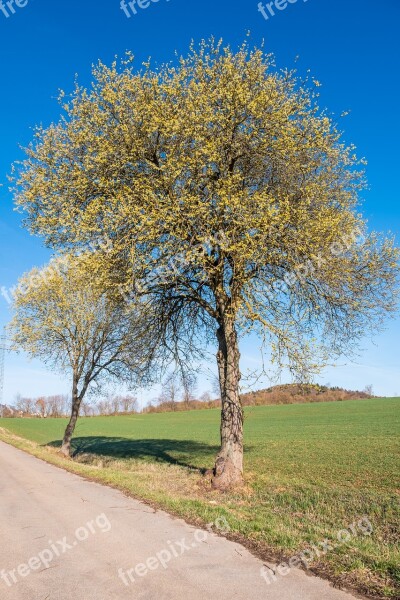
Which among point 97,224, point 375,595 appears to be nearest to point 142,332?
point 97,224

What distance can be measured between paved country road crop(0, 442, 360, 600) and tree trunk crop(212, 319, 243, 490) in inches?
178

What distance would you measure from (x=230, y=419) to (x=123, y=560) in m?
8.65

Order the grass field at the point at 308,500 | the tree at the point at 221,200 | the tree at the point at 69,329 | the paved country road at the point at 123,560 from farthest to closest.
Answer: the tree at the point at 69,329
the tree at the point at 221,200
the grass field at the point at 308,500
the paved country road at the point at 123,560

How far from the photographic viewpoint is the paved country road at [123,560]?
5.29 metres

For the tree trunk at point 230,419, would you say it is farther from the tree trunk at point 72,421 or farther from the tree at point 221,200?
the tree trunk at point 72,421

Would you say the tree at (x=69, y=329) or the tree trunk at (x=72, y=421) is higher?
the tree at (x=69, y=329)

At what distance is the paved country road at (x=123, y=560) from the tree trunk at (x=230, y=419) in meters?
4.53

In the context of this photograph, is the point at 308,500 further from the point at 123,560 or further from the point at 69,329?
the point at 69,329

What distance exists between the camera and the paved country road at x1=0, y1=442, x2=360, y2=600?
5.29 metres

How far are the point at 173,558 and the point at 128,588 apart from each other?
49.7 inches

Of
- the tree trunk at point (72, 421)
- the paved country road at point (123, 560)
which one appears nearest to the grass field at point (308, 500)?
the paved country road at point (123, 560)

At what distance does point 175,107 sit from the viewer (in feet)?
46.5

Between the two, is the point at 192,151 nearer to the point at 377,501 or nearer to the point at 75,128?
the point at 75,128

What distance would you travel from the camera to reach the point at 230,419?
581 inches
